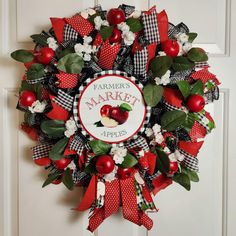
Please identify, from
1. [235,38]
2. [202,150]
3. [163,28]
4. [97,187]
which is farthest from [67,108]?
[235,38]

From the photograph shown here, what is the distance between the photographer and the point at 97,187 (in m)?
0.90

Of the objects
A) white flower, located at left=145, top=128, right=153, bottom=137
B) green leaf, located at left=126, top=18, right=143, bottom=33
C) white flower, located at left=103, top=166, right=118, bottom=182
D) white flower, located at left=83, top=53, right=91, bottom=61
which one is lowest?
white flower, located at left=103, top=166, right=118, bottom=182

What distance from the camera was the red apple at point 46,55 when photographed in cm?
89

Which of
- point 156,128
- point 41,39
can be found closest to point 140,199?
point 156,128

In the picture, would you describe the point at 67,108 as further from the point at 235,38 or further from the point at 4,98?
the point at 235,38

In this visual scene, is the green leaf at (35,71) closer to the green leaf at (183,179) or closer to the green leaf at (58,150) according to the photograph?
the green leaf at (58,150)

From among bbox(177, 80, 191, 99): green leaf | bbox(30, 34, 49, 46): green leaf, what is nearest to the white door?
bbox(30, 34, 49, 46): green leaf

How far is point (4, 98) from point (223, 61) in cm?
70

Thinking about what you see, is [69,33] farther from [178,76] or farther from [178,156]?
[178,156]

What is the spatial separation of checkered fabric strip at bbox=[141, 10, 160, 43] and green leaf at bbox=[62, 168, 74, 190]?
0.42 m

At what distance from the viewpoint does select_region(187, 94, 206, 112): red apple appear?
86 centimetres

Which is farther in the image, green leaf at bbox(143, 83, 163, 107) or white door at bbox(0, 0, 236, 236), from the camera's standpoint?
white door at bbox(0, 0, 236, 236)

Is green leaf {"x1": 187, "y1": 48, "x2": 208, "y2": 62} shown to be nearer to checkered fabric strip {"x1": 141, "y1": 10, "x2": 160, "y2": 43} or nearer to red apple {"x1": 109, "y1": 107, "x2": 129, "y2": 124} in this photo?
checkered fabric strip {"x1": 141, "y1": 10, "x2": 160, "y2": 43}

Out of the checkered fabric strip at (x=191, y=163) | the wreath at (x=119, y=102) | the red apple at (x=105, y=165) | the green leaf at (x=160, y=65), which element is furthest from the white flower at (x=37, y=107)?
the checkered fabric strip at (x=191, y=163)
